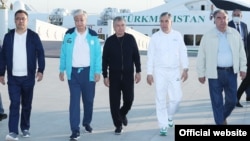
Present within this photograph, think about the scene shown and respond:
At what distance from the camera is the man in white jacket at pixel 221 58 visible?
636 cm

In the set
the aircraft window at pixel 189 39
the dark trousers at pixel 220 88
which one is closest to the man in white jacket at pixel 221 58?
the dark trousers at pixel 220 88

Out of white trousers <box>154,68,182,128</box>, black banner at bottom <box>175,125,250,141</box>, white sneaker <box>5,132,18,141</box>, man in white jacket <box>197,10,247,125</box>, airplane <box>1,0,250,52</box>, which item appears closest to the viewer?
black banner at bottom <box>175,125,250,141</box>

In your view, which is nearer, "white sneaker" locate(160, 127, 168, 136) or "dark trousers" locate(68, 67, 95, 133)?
"dark trousers" locate(68, 67, 95, 133)

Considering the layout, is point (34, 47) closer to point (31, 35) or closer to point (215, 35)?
point (31, 35)

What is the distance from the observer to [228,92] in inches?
259

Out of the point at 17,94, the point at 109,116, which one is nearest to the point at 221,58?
the point at 109,116

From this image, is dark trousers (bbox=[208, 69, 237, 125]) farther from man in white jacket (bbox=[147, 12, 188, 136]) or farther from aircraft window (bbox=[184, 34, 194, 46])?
aircraft window (bbox=[184, 34, 194, 46])

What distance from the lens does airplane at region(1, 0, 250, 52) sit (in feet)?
117

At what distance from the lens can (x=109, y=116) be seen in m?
8.02

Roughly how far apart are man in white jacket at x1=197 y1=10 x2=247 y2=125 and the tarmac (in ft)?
2.63

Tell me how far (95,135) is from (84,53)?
1108mm

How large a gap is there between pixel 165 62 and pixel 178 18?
3011cm

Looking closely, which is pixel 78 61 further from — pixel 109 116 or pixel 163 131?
pixel 109 116

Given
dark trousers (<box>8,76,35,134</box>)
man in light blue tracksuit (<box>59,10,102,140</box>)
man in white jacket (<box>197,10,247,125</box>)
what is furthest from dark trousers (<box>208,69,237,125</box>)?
dark trousers (<box>8,76,35,134</box>)
